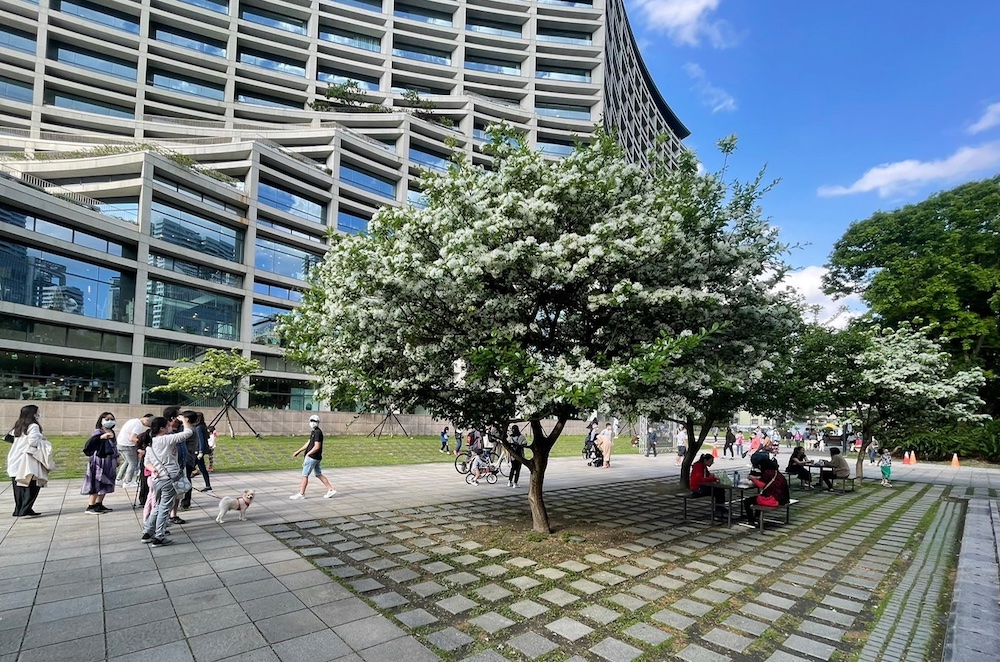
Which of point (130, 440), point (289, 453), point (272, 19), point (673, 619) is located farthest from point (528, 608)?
point (272, 19)

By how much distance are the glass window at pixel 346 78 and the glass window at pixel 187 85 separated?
10.8m

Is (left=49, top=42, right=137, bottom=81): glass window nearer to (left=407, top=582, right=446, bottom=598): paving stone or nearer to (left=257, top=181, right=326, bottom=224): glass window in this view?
(left=257, top=181, right=326, bottom=224): glass window

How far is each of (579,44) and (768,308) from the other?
6433 cm

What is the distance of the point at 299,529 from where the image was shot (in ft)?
29.4

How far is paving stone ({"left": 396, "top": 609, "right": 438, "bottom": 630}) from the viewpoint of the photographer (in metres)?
5.08

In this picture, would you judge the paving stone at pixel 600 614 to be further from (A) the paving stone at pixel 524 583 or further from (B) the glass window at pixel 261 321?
(B) the glass window at pixel 261 321

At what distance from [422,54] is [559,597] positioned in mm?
68684

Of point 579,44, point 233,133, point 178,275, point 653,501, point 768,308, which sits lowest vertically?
point 653,501

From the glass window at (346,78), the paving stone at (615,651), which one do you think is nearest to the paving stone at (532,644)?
the paving stone at (615,651)

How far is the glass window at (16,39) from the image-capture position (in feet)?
141

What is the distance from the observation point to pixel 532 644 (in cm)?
471

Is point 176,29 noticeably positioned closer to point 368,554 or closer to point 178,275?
point 178,275

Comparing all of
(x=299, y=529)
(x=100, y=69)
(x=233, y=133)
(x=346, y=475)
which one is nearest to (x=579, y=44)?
(x=233, y=133)

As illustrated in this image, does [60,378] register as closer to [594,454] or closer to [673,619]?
[594,454]
